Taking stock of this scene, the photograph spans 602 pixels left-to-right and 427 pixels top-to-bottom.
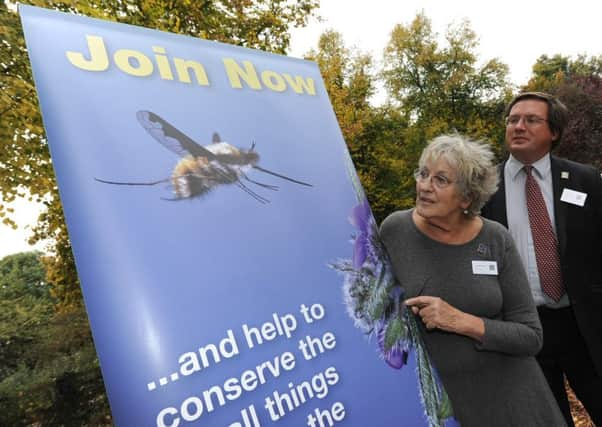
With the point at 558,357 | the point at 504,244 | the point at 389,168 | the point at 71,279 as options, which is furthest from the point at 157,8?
the point at 389,168

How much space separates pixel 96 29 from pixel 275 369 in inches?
40.8

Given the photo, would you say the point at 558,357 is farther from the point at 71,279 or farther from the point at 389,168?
the point at 389,168

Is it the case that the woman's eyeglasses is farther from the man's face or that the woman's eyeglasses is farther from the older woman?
the man's face

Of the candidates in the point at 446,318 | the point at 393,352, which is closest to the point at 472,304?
the point at 446,318

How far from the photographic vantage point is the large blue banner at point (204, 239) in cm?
89

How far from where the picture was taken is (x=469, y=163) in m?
1.53

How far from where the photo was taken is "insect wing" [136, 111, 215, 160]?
3.33ft

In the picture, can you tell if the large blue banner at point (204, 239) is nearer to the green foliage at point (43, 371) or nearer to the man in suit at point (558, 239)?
the man in suit at point (558, 239)

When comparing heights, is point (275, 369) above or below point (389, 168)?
below

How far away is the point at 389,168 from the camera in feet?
60.3

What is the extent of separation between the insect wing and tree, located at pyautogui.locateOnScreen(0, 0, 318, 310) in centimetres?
300

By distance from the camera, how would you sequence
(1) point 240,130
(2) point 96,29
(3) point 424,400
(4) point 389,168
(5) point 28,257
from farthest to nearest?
(4) point 389,168 < (5) point 28,257 < (3) point 424,400 < (1) point 240,130 < (2) point 96,29

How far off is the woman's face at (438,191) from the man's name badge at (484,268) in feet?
0.76

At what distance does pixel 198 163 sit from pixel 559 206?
2008mm
